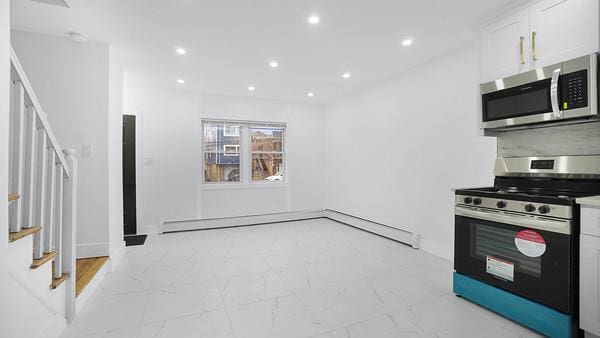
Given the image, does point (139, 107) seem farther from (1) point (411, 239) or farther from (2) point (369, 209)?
(1) point (411, 239)

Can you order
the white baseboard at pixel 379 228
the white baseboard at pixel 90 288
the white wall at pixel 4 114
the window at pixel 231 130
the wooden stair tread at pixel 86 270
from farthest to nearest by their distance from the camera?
the window at pixel 231 130 < the white baseboard at pixel 379 228 < the wooden stair tread at pixel 86 270 < the white baseboard at pixel 90 288 < the white wall at pixel 4 114

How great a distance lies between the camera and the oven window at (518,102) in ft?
7.03

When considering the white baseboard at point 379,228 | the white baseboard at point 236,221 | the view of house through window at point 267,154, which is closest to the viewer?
the white baseboard at point 379,228

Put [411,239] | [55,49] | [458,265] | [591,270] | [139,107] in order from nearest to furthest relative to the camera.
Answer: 1. [591,270]
2. [458,265]
3. [55,49]
4. [411,239]
5. [139,107]

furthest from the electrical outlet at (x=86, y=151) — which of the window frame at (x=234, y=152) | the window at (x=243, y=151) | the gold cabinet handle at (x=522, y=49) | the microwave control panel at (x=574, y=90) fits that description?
the microwave control panel at (x=574, y=90)

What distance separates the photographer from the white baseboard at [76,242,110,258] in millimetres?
3086

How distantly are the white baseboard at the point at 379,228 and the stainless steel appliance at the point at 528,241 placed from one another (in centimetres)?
146

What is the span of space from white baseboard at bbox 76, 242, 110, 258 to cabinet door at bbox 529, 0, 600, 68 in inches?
178

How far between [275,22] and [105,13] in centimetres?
158

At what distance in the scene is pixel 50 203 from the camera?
6.24ft

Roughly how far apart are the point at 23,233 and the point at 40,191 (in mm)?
354

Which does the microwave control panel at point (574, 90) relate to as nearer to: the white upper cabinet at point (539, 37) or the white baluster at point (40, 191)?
the white upper cabinet at point (539, 37)

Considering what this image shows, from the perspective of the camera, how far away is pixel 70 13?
2582 millimetres

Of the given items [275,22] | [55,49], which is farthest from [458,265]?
[55,49]
